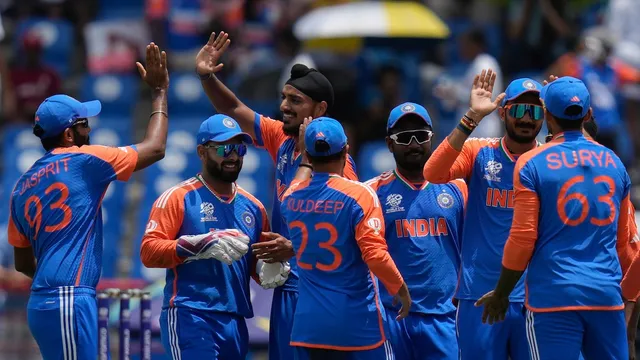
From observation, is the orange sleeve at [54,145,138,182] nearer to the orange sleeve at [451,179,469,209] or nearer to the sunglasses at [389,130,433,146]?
the sunglasses at [389,130,433,146]

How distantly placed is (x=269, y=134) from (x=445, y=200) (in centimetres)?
143

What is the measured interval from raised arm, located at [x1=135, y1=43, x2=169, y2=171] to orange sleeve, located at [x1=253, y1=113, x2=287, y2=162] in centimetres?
77

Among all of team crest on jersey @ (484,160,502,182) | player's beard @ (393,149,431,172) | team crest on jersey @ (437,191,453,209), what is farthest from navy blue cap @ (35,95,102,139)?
team crest on jersey @ (484,160,502,182)

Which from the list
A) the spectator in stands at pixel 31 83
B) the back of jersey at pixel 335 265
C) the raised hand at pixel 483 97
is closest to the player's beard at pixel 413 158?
the raised hand at pixel 483 97

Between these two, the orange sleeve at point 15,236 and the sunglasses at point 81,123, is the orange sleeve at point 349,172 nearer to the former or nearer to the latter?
the sunglasses at point 81,123

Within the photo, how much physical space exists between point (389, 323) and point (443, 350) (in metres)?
0.41

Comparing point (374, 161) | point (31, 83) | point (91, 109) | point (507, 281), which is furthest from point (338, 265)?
point (31, 83)

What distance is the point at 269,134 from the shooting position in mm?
9445

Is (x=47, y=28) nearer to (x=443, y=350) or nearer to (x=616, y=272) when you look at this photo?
(x=443, y=350)

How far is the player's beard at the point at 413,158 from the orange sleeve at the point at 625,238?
1.47 m

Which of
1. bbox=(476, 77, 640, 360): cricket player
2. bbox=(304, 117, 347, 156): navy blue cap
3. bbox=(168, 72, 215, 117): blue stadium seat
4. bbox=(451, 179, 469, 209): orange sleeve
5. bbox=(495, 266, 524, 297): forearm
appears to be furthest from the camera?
bbox=(168, 72, 215, 117): blue stadium seat

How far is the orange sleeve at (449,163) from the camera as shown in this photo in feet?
27.7

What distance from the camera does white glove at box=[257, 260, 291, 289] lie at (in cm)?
877

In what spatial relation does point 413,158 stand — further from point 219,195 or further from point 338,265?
point 219,195
